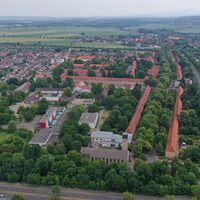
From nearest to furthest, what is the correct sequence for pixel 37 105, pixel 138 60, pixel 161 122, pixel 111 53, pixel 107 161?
1. pixel 107 161
2. pixel 161 122
3. pixel 37 105
4. pixel 138 60
5. pixel 111 53

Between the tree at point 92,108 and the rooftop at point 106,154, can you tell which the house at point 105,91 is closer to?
the tree at point 92,108

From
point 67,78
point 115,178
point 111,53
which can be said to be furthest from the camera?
point 111,53

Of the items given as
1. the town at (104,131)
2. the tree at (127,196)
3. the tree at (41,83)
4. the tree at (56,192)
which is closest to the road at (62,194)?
the town at (104,131)

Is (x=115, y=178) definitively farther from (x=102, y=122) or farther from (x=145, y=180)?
(x=102, y=122)

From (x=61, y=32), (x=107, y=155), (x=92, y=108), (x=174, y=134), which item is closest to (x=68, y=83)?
(x=92, y=108)

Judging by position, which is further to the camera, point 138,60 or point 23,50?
point 23,50

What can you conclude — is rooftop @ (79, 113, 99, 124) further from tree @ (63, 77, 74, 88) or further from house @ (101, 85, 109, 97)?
tree @ (63, 77, 74, 88)

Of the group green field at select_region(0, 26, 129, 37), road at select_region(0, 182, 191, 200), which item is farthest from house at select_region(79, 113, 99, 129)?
green field at select_region(0, 26, 129, 37)

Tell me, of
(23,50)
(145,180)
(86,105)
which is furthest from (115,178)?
(23,50)
